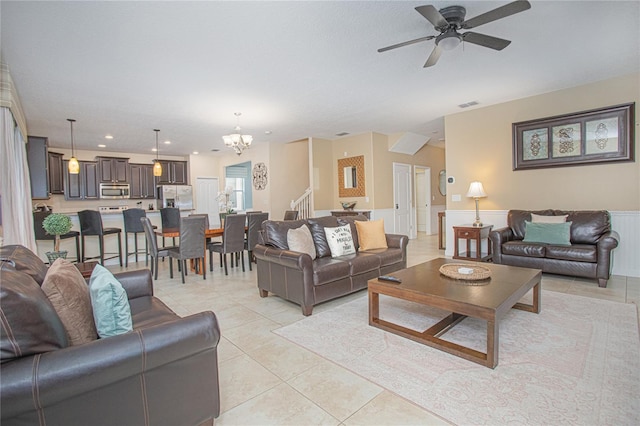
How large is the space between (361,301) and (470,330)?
46.2 inches

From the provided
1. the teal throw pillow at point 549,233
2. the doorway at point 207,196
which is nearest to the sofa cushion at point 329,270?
the teal throw pillow at point 549,233

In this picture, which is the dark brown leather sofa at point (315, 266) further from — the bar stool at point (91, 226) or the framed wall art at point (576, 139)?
the bar stool at point (91, 226)

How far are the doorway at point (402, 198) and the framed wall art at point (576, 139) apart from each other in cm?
307

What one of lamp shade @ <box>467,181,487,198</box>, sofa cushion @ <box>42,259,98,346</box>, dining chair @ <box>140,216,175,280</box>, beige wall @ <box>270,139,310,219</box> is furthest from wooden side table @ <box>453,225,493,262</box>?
sofa cushion @ <box>42,259,98,346</box>

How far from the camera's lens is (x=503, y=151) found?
211 inches

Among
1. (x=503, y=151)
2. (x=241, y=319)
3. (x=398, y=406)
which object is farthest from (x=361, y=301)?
(x=503, y=151)

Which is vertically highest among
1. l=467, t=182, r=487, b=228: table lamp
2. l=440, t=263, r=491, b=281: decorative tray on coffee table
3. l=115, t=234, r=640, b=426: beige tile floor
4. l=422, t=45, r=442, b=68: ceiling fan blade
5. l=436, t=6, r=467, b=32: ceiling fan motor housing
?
l=436, t=6, r=467, b=32: ceiling fan motor housing

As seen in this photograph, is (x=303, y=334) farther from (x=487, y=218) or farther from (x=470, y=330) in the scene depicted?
(x=487, y=218)

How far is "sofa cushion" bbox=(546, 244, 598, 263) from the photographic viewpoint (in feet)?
12.4

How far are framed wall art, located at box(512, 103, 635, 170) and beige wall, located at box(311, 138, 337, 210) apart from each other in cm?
423

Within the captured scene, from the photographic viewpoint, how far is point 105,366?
1185 mm

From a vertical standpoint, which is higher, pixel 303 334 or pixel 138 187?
pixel 138 187

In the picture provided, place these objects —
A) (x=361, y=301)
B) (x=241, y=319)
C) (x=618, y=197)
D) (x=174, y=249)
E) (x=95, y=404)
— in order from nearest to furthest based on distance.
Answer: (x=95, y=404)
(x=241, y=319)
(x=361, y=301)
(x=618, y=197)
(x=174, y=249)

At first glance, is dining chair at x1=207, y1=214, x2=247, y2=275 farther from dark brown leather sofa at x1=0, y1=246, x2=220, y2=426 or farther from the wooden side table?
the wooden side table
